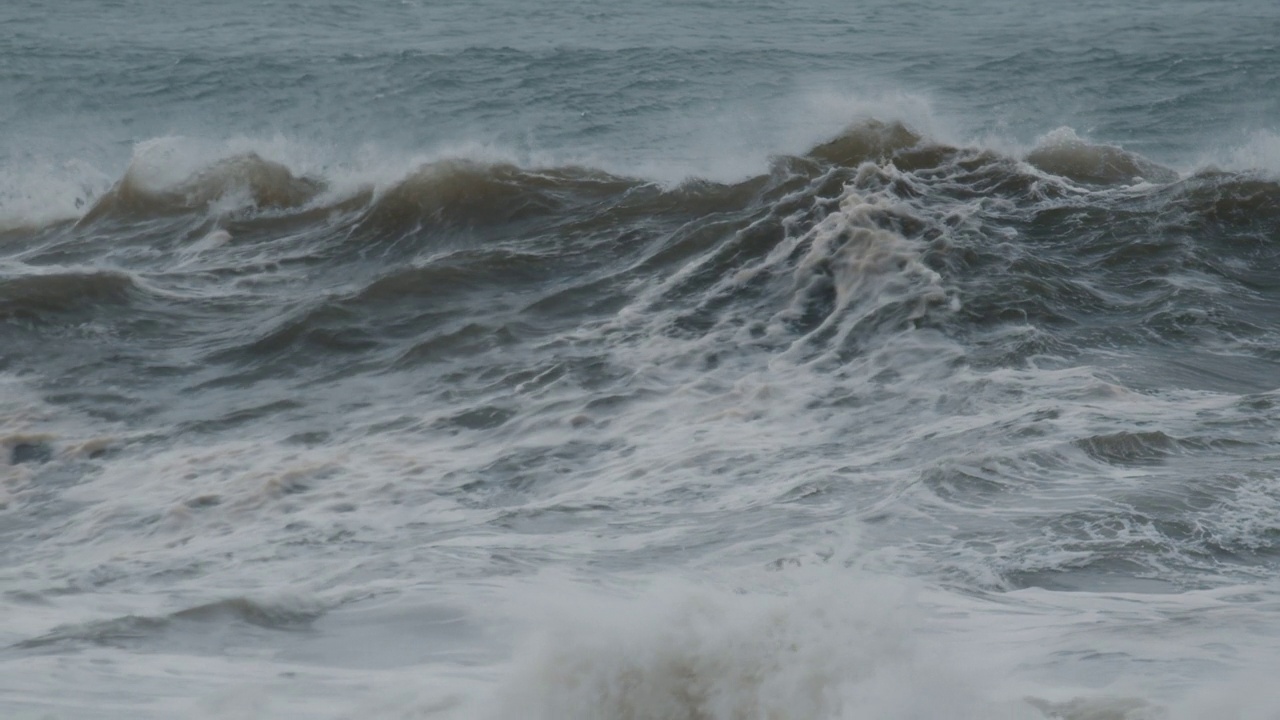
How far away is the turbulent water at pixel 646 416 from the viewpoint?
3629 millimetres

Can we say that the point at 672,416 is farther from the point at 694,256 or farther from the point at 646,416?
the point at 694,256

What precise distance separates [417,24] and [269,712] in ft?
59.2

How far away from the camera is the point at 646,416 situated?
6344 mm

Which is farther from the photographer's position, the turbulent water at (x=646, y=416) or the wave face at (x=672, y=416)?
the wave face at (x=672, y=416)

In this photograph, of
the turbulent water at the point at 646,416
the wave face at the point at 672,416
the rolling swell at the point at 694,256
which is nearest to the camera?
the turbulent water at the point at 646,416

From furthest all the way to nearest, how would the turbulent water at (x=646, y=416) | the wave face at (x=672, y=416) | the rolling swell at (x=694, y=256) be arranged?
the rolling swell at (x=694, y=256)
the wave face at (x=672, y=416)
the turbulent water at (x=646, y=416)

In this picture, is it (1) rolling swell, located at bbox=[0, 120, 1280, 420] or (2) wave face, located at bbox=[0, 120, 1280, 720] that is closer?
(2) wave face, located at bbox=[0, 120, 1280, 720]

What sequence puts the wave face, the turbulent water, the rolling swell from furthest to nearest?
the rolling swell → the wave face → the turbulent water

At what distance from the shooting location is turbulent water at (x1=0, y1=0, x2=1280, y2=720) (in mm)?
3629

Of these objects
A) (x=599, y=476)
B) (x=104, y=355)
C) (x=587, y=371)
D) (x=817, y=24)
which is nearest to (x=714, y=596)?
(x=599, y=476)

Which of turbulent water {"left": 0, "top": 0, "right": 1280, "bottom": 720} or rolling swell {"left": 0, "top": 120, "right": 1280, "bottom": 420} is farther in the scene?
rolling swell {"left": 0, "top": 120, "right": 1280, "bottom": 420}

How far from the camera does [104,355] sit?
765cm

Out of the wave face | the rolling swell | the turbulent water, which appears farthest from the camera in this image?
the rolling swell

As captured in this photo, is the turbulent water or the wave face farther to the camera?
the wave face
